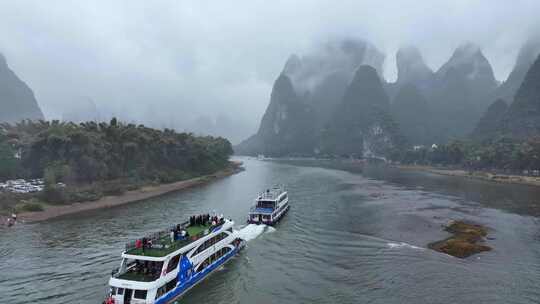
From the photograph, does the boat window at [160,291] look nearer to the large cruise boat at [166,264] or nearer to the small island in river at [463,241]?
the large cruise boat at [166,264]

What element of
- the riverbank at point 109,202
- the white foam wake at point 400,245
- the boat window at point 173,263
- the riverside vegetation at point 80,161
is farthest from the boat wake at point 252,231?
the riverside vegetation at point 80,161

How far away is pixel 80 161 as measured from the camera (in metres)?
72.4

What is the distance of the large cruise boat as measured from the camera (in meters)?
23.5

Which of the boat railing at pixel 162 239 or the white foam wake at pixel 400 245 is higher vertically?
the boat railing at pixel 162 239

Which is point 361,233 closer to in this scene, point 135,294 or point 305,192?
point 135,294

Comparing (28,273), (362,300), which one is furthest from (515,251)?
(28,273)

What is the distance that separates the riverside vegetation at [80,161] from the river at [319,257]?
379 inches

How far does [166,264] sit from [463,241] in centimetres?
3086

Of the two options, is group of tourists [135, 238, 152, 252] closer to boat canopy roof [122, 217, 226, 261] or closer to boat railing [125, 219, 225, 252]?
boat canopy roof [122, 217, 226, 261]

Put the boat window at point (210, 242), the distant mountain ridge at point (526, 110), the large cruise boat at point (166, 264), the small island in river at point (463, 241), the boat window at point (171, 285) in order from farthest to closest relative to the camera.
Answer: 1. the distant mountain ridge at point (526, 110)
2. the small island in river at point (463, 241)
3. the boat window at point (210, 242)
4. the boat window at point (171, 285)
5. the large cruise boat at point (166, 264)

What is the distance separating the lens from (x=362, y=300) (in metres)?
25.5

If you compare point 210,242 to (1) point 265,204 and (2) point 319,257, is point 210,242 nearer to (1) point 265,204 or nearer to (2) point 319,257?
(2) point 319,257

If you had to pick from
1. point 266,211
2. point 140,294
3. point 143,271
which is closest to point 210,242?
point 143,271

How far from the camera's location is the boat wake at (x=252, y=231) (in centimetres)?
4203
